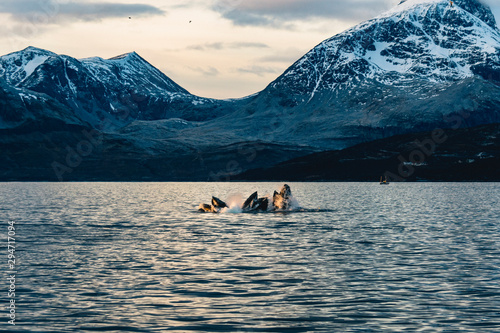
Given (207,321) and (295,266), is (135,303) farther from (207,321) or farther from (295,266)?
(295,266)

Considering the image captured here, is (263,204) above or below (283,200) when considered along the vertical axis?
below

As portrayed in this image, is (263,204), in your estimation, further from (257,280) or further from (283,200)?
(257,280)

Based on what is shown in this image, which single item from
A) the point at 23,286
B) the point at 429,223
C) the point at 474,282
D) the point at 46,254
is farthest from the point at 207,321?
the point at 429,223

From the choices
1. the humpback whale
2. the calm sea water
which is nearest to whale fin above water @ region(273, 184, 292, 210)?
the humpback whale

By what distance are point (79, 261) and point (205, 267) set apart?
931 cm

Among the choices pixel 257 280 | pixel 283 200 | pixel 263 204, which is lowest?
pixel 257 280

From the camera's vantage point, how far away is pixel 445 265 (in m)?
41.9

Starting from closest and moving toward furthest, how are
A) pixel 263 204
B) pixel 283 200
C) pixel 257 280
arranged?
pixel 257 280
pixel 263 204
pixel 283 200

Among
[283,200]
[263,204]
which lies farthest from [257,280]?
[283,200]

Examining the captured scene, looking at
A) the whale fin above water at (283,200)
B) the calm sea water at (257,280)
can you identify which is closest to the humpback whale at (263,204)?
the whale fin above water at (283,200)

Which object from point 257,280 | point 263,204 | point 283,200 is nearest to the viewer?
point 257,280

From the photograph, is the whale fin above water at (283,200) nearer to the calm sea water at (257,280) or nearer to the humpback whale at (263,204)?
the humpback whale at (263,204)

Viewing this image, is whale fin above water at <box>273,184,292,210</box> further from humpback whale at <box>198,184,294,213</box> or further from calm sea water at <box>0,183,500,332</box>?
calm sea water at <box>0,183,500,332</box>

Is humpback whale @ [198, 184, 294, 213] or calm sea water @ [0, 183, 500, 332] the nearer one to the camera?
calm sea water @ [0, 183, 500, 332]
